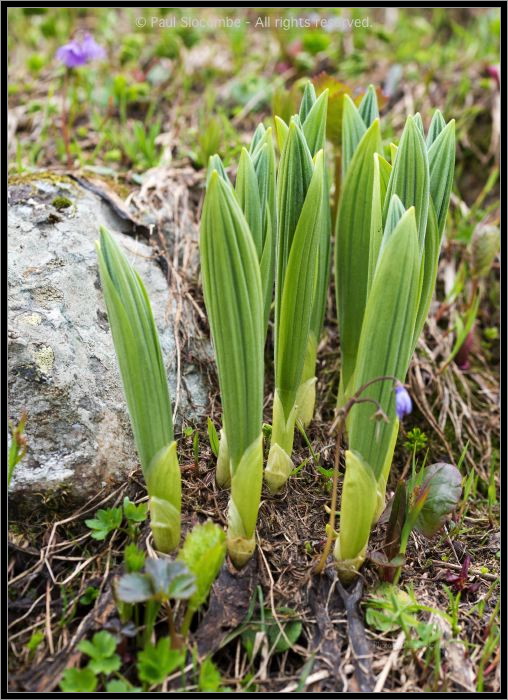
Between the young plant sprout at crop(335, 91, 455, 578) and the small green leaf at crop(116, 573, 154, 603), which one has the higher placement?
the young plant sprout at crop(335, 91, 455, 578)

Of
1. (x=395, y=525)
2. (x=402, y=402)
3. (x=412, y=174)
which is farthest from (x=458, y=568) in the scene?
(x=412, y=174)

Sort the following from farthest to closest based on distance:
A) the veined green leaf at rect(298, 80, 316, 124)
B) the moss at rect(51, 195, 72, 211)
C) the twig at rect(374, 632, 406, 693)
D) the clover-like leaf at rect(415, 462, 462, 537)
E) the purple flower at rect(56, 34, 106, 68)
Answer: the purple flower at rect(56, 34, 106, 68) → the moss at rect(51, 195, 72, 211) → the veined green leaf at rect(298, 80, 316, 124) → the clover-like leaf at rect(415, 462, 462, 537) → the twig at rect(374, 632, 406, 693)

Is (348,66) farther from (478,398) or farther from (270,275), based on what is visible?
(270,275)

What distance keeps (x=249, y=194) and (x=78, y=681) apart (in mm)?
1027

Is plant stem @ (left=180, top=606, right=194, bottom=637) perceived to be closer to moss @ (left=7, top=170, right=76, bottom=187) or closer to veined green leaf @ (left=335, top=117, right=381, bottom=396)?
veined green leaf @ (left=335, top=117, right=381, bottom=396)

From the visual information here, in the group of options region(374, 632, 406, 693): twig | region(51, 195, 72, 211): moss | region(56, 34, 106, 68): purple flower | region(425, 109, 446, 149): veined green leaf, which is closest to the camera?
region(374, 632, 406, 693): twig

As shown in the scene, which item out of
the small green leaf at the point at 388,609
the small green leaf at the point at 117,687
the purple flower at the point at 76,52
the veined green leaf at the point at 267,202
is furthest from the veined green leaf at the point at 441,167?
the purple flower at the point at 76,52

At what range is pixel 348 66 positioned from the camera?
314 cm

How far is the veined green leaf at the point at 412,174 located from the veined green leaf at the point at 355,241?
204 mm

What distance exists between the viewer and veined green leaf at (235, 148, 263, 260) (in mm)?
1438

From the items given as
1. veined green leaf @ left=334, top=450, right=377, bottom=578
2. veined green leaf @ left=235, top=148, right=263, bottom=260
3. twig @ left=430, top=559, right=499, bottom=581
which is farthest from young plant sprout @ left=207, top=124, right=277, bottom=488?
twig @ left=430, top=559, right=499, bottom=581

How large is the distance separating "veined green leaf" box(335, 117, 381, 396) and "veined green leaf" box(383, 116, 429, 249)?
204 mm

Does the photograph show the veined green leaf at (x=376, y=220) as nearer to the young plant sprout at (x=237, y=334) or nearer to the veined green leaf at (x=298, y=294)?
the veined green leaf at (x=298, y=294)

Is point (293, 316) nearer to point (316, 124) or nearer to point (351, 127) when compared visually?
point (316, 124)
